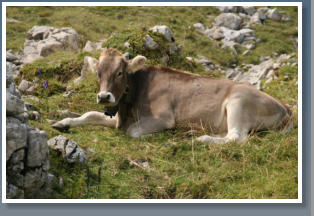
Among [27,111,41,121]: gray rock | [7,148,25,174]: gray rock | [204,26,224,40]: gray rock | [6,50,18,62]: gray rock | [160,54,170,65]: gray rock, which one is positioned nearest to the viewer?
[7,148,25,174]: gray rock

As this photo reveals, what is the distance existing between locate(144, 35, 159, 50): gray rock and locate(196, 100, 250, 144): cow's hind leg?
3.82 metres

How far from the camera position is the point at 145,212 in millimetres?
5762

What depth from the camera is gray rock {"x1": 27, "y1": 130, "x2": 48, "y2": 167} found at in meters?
5.12


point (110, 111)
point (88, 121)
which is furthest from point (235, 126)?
point (88, 121)

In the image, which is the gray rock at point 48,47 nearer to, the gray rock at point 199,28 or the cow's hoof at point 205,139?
the gray rock at point 199,28

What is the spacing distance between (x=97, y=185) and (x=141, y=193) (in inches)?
22.3

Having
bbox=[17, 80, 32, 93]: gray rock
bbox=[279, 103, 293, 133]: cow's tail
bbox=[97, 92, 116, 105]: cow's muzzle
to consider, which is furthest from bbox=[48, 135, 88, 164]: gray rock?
bbox=[17, 80, 32, 93]: gray rock

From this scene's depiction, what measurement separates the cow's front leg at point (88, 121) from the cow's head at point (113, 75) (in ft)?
1.81

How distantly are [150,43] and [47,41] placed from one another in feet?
14.3

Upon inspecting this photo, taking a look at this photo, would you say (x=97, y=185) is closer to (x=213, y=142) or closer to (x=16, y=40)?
(x=213, y=142)

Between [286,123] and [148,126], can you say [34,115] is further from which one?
[286,123]

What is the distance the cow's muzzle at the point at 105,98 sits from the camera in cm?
743

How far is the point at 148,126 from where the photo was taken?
8047 mm

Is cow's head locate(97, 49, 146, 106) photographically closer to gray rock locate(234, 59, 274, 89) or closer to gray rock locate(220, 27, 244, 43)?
gray rock locate(234, 59, 274, 89)
